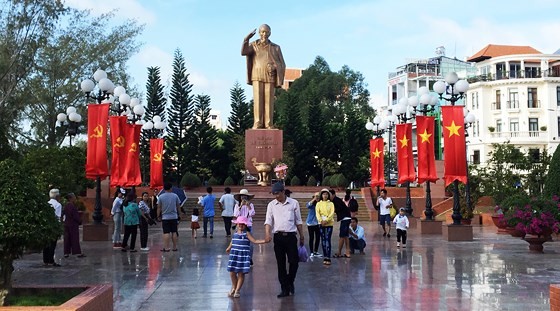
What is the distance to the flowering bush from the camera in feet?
47.3

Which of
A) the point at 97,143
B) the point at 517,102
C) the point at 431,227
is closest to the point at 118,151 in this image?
the point at 97,143

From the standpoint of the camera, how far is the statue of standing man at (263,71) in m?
32.6

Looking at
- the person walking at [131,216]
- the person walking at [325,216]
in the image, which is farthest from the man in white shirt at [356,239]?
the person walking at [131,216]

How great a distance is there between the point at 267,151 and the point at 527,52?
4221 cm

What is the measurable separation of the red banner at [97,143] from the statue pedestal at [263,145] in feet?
52.3

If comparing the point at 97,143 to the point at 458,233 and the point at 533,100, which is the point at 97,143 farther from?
the point at 533,100

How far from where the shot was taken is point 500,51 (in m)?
65.2

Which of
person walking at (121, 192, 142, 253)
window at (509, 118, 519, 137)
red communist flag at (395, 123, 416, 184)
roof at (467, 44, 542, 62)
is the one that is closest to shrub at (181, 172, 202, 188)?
red communist flag at (395, 123, 416, 184)

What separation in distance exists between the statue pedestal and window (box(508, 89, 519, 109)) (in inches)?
1318

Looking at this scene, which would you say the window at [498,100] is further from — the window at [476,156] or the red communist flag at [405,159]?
the red communist flag at [405,159]

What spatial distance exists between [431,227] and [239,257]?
13715 millimetres

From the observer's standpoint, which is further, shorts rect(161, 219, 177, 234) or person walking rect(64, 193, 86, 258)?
shorts rect(161, 219, 177, 234)

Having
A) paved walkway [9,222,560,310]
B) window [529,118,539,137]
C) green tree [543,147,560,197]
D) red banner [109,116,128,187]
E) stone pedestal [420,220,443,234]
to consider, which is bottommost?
paved walkway [9,222,560,310]

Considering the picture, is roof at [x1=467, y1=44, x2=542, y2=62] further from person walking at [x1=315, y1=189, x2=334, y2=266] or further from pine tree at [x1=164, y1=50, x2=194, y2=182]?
person walking at [x1=315, y1=189, x2=334, y2=266]
